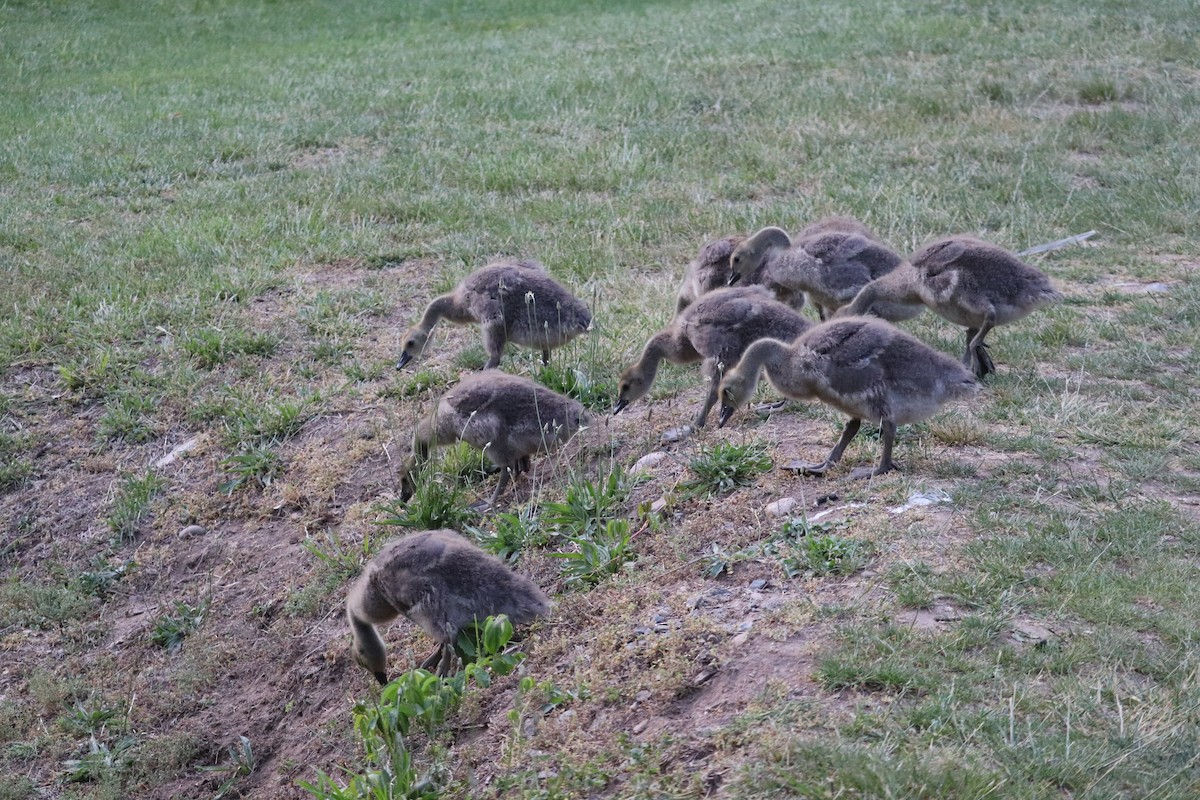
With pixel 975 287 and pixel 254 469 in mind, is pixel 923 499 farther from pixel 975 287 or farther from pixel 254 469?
pixel 254 469

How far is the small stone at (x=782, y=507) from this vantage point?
6.10m

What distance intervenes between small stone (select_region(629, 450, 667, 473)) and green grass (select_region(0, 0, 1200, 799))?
0.19 meters

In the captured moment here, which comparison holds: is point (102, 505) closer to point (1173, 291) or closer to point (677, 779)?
point (677, 779)

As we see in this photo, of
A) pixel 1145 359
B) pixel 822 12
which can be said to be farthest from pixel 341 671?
pixel 822 12

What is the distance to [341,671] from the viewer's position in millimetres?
6562

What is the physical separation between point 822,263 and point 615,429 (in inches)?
77.0

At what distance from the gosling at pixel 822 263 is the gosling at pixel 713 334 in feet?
1.90

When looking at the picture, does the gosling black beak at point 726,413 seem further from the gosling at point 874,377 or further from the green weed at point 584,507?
the green weed at point 584,507

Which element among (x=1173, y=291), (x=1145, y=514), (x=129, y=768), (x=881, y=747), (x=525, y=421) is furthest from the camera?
(x=1173, y=291)

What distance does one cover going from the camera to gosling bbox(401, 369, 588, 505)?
7059 mm

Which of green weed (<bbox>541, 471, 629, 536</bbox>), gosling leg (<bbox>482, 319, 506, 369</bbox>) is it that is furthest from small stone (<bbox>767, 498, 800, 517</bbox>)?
gosling leg (<bbox>482, 319, 506, 369</bbox>)

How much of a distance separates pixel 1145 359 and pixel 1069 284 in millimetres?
1715

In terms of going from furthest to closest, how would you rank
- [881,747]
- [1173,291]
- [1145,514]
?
[1173,291], [1145,514], [881,747]

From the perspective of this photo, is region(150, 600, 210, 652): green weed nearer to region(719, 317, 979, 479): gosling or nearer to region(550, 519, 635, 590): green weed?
region(550, 519, 635, 590): green weed
